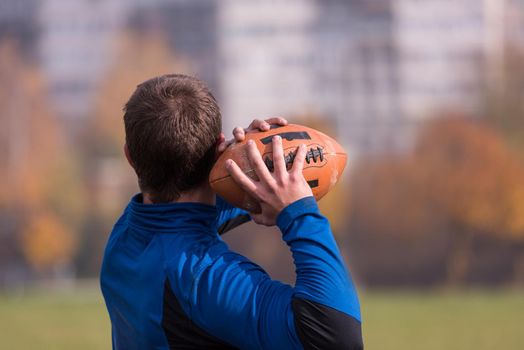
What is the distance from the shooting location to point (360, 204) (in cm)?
2866

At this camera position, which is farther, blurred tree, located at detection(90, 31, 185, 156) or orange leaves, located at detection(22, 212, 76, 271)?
blurred tree, located at detection(90, 31, 185, 156)

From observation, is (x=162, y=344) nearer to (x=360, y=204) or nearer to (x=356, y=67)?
(x=360, y=204)

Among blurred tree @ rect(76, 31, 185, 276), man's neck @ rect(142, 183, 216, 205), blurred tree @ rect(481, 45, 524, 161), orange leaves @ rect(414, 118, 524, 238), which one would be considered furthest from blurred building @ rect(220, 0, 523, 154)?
man's neck @ rect(142, 183, 216, 205)

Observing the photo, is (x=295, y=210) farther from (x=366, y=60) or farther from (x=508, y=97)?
(x=508, y=97)

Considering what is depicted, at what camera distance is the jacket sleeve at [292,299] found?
1.88 m

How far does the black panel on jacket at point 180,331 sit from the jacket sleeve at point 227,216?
52 cm

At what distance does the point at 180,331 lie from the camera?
6.72 feet

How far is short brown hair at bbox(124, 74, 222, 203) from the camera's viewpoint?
2053mm

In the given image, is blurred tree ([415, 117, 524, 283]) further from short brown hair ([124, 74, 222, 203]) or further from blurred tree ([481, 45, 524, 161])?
short brown hair ([124, 74, 222, 203])

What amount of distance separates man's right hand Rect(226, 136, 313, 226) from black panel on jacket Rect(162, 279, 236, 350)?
31 centimetres

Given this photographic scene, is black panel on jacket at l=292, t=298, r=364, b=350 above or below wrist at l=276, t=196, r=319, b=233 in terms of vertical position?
below

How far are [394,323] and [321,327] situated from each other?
13.3 metres

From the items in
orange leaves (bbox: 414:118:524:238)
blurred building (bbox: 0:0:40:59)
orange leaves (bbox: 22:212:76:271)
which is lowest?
orange leaves (bbox: 22:212:76:271)

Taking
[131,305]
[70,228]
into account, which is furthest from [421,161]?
[131,305]
